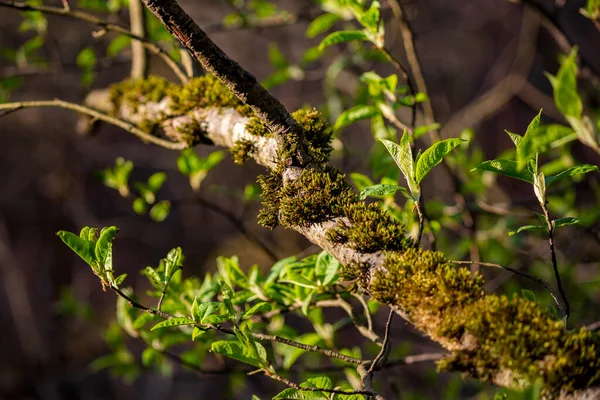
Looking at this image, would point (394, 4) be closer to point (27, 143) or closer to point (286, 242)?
point (286, 242)

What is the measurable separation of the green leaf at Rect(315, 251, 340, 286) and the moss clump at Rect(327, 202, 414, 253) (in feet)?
0.58

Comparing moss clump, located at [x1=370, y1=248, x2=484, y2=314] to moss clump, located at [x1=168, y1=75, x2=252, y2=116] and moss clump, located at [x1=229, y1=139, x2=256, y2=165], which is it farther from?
moss clump, located at [x1=168, y1=75, x2=252, y2=116]

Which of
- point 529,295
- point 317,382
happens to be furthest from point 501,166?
point 317,382

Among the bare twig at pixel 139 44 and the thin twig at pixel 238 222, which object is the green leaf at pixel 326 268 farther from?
the bare twig at pixel 139 44

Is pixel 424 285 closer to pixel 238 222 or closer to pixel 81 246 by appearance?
pixel 81 246

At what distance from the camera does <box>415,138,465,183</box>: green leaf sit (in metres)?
0.91

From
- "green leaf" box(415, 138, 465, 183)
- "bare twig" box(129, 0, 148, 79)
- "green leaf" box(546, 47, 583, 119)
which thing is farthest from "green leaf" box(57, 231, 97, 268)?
"bare twig" box(129, 0, 148, 79)

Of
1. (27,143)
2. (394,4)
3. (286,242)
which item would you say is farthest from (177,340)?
(27,143)

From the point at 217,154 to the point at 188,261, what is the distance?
3940 mm

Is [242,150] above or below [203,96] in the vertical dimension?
below

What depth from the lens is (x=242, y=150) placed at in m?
1.18

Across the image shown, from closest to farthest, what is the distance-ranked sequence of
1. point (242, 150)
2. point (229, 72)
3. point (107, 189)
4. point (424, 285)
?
point (424, 285)
point (229, 72)
point (242, 150)
point (107, 189)

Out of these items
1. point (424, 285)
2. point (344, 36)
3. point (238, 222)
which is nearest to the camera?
point (424, 285)

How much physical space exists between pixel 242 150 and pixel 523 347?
2.43 feet
